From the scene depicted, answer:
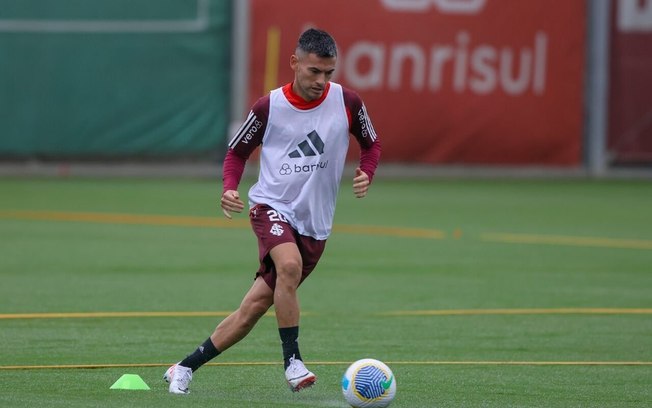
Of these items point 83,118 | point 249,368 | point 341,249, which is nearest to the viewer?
point 249,368

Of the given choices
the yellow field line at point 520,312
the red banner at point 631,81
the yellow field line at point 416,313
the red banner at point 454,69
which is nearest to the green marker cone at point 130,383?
the yellow field line at point 416,313

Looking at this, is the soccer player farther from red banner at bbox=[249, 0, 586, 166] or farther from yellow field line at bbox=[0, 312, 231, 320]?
red banner at bbox=[249, 0, 586, 166]

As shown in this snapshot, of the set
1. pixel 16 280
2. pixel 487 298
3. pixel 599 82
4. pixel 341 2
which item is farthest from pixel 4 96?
pixel 487 298

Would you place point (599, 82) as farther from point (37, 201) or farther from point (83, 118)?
point (37, 201)

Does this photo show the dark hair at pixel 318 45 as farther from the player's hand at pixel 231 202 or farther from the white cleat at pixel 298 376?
the white cleat at pixel 298 376

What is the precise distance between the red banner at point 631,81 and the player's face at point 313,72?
815 inches

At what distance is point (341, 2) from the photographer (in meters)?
27.2

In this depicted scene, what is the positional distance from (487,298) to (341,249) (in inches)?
166

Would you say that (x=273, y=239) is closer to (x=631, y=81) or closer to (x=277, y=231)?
(x=277, y=231)

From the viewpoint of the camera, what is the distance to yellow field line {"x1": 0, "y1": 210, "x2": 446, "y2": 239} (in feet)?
61.3

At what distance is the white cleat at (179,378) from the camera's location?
816cm

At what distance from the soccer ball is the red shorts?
2.64ft

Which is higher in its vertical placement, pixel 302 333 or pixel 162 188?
pixel 302 333

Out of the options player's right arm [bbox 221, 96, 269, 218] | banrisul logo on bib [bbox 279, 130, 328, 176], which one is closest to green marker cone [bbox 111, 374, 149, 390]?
player's right arm [bbox 221, 96, 269, 218]
